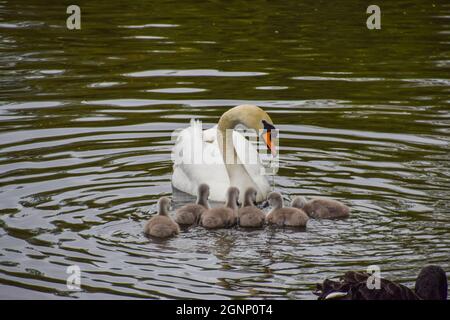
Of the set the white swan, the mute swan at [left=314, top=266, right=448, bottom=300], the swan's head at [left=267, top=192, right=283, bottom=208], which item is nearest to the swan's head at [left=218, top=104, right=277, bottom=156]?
the white swan

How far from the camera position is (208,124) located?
567 inches

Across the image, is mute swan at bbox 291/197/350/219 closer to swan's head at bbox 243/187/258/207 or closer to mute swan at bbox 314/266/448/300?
swan's head at bbox 243/187/258/207

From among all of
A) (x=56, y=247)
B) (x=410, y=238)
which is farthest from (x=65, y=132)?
(x=410, y=238)

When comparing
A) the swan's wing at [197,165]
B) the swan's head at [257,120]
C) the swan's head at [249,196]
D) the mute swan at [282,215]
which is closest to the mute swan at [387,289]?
the mute swan at [282,215]

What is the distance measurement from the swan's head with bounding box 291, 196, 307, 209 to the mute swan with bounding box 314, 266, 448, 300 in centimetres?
271

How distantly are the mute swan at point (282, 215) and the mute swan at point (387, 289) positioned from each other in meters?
2.25

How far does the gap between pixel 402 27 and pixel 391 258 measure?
11114 mm

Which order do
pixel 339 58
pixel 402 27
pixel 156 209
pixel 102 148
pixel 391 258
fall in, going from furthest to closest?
pixel 402 27, pixel 339 58, pixel 102 148, pixel 156 209, pixel 391 258

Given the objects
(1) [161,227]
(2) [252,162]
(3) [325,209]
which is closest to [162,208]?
(1) [161,227]

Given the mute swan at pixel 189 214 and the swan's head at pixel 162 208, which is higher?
the swan's head at pixel 162 208

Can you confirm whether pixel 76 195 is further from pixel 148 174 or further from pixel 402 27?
pixel 402 27

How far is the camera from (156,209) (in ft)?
37.4

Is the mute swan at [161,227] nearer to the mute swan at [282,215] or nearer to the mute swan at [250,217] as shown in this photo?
the mute swan at [250,217]

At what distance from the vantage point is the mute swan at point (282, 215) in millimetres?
10789
